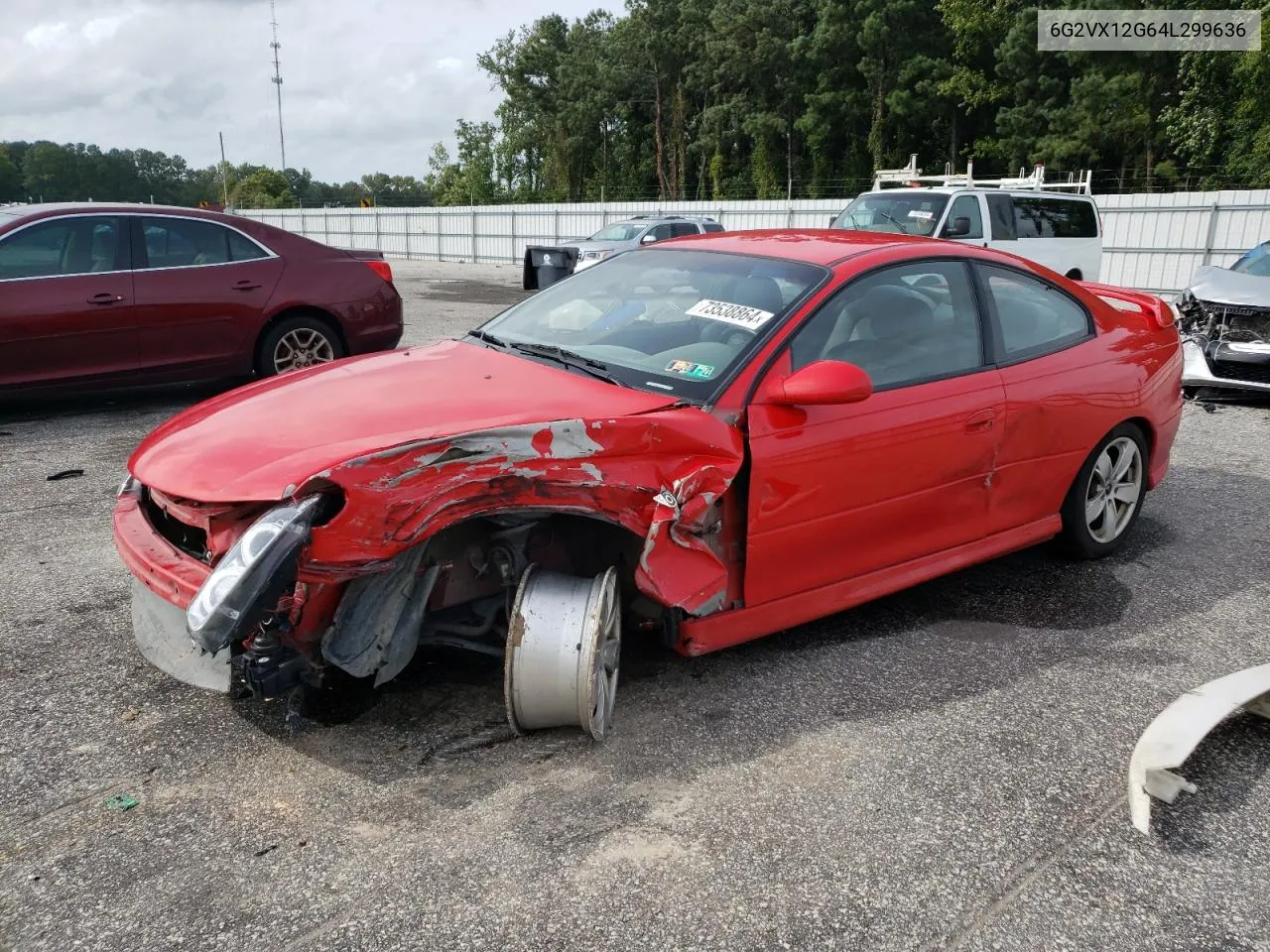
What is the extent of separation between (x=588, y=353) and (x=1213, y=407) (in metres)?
7.04

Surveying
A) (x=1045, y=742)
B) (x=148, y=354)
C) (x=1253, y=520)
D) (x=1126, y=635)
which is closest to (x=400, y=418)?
(x=1045, y=742)

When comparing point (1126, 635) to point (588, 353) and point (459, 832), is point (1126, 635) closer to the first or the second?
point (588, 353)

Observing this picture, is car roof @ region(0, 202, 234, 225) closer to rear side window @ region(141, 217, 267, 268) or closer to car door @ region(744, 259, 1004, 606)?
rear side window @ region(141, 217, 267, 268)

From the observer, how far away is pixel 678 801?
2645mm

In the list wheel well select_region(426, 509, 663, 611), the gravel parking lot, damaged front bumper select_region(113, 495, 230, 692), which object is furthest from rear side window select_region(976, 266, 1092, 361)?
damaged front bumper select_region(113, 495, 230, 692)

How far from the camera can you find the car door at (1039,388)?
3.95 metres

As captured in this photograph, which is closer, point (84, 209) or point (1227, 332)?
point (84, 209)

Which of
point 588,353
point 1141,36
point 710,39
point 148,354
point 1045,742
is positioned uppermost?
point 710,39

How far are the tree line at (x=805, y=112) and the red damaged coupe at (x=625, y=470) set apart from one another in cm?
3009

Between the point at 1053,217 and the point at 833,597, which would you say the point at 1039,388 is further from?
the point at 1053,217

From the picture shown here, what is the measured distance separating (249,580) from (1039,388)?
10.2 feet

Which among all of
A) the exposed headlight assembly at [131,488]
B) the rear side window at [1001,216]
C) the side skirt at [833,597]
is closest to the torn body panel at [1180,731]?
the side skirt at [833,597]

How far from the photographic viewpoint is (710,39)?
5288 centimetres

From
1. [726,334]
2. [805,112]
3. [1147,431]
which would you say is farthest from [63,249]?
[805,112]
